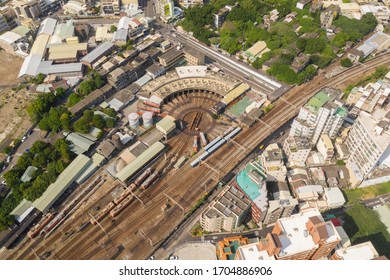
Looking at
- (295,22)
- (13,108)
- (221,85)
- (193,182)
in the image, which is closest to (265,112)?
(221,85)

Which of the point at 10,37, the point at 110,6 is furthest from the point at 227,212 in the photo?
the point at 10,37

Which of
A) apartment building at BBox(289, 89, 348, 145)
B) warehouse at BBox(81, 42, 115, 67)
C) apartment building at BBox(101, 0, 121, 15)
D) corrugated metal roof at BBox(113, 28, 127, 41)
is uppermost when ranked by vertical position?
apartment building at BBox(101, 0, 121, 15)

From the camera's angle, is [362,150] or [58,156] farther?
[58,156]

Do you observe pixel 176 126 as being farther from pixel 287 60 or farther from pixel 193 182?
pixel 287 60

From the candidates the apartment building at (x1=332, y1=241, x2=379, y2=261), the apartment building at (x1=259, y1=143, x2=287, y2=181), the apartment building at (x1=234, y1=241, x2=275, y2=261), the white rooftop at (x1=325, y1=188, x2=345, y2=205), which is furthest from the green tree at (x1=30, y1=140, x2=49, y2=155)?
the apartment building at (x1=332, y1=241, x2=379, y2=261)

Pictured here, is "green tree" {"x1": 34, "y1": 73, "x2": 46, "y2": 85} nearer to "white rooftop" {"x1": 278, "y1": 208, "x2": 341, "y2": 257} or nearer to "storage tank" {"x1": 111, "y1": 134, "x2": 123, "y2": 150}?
"storage tank" {"x1": 111, "y1": 134, "x2": 123, "y2": 150}

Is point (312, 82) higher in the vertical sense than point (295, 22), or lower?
lower

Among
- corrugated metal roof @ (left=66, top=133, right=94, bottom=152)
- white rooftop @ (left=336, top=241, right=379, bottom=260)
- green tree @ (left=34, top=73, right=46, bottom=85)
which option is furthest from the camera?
green tree @ (left=34, top=73, right=46, bottom=85)
